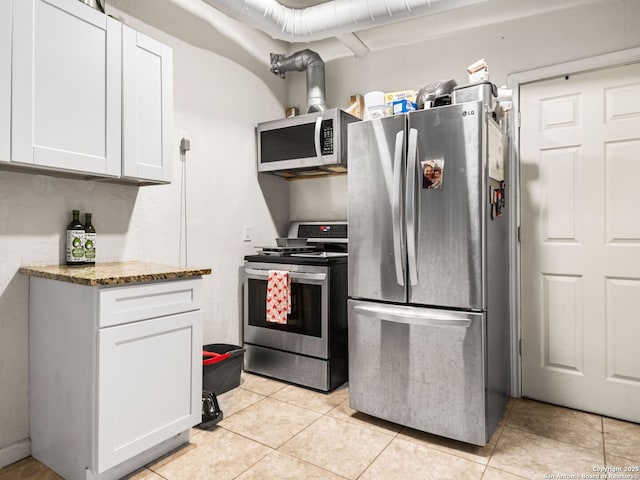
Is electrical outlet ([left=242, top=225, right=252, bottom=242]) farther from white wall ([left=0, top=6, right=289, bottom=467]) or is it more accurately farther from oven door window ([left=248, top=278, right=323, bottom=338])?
oven door window ([left=248, top=278, right=323, bottom=338])

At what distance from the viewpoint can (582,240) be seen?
249 centimetres

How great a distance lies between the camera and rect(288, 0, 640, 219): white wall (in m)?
2.40

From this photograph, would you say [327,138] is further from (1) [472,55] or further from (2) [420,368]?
(2) [420,368]

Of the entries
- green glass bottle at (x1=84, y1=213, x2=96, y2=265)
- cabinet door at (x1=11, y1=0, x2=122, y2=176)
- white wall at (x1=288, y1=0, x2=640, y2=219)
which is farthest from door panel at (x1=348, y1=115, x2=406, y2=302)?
green glass bottle at (x1=84, y1=213, x2=96, y2=265)

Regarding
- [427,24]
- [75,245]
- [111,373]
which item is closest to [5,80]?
[75,245]

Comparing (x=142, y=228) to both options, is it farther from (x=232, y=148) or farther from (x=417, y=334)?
(x=417, y=334)

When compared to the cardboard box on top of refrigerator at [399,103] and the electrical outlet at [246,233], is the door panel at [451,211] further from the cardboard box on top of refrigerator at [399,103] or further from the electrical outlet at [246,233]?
the electrical outlet at [246,233]

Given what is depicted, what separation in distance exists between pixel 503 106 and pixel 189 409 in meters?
2.50

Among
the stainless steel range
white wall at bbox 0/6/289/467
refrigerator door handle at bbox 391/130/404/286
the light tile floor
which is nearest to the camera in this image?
the light tile floor

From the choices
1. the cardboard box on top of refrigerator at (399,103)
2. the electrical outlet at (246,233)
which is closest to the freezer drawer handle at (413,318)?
the cardboard box on top of refrigerator at (399,103)

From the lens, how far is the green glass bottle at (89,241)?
6.83 ft

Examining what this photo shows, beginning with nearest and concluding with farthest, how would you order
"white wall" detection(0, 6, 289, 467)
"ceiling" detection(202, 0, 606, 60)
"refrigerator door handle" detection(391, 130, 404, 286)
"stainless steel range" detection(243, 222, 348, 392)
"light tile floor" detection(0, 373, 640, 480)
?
"light tile floor" detection(0, 373, 640, 480), "white wall" detection(0, 6, 289, 467), "refrigerator door handle" detection(391, 130, 404, 286), "ceiling" detection(202, 0, 606, 60), "stainless steel range" detection(243, 222, 348, 392)

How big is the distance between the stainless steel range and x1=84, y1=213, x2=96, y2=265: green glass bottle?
116 cm

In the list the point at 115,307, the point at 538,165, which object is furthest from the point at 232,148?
the point at 538,165
